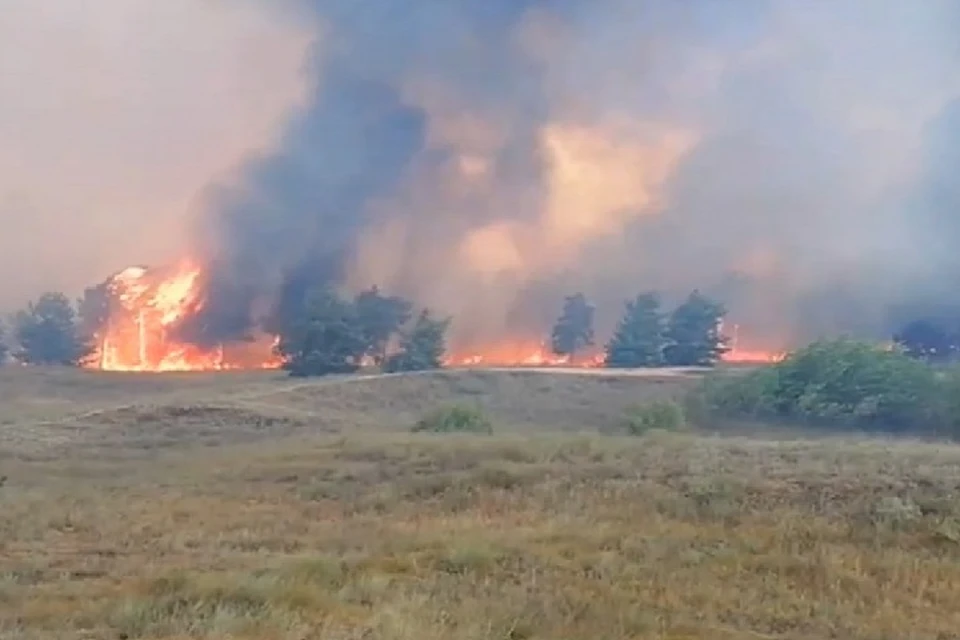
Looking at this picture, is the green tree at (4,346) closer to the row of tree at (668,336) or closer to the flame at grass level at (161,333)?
the flame at grass level at (161,333)

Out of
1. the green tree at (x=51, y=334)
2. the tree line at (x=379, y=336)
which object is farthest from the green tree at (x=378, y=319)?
the green tree at (x=51, y=334)

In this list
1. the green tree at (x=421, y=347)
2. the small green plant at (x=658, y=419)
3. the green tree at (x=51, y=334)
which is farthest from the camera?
the green tree at (x=51, y=334)

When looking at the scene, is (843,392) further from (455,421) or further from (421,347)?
(421,347)

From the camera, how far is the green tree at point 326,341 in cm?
7206

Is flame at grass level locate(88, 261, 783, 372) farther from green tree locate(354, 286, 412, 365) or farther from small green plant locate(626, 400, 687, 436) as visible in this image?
small green plant locate(626, 400, 687, 436)

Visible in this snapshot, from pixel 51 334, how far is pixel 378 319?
33.7 meters

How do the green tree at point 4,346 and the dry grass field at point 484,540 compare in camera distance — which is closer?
the dry grass field at point 484,540

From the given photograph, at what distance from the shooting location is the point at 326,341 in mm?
73062

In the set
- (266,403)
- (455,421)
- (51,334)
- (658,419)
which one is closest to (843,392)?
(658,419)

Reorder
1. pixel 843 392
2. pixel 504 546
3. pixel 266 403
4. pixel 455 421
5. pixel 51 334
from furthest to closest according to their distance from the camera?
pixel 51 334 → pixel 266 403 → pixel 843 392 → pixel 455 421 → pixel 504 546

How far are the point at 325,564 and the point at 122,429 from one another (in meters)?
29.0

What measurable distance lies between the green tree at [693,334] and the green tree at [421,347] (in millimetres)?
15430

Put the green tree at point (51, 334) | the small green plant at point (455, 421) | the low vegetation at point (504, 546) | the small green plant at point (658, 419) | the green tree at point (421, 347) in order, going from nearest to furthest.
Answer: the low vegetation at point (504, 546)
the small green plant at point (455, 421)
the small green plant at point (658, 419)
the green tree at point (421, 347)
the green tree at point (51, 334)

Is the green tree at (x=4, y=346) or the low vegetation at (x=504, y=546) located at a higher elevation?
the green tree at (x=4, y=346)
